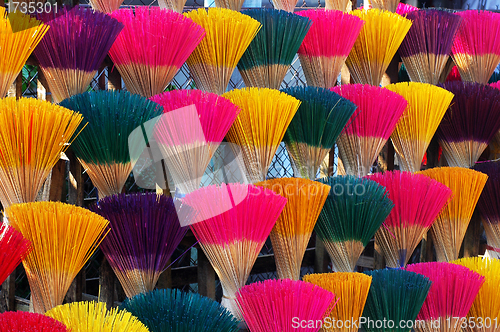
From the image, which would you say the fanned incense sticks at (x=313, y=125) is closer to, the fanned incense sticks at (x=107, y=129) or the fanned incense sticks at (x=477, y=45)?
the fanned incense sticks at (x=107, y=129)

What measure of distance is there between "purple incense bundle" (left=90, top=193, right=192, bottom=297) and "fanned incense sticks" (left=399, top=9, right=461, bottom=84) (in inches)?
21.1

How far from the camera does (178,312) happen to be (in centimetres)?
60

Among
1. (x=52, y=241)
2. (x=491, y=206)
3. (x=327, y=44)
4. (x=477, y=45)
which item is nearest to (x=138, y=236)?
(x=52, y=241)

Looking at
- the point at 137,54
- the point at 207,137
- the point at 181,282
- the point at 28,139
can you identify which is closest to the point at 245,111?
the point at 207,137

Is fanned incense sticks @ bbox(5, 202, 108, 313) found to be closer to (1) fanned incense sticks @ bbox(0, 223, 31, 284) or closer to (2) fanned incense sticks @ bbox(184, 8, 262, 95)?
(1) fanned incense sticks @ bbox(0, 223, 31, 284)

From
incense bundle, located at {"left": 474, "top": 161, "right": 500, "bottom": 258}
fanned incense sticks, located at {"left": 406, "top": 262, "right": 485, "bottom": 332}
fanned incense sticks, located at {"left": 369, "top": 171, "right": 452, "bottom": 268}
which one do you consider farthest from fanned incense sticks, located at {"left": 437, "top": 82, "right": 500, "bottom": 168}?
fanned incense sticks, located at {"left": 406, "top": 262, "right": 485, "bottom": 332}

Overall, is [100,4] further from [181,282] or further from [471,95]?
[471,95]

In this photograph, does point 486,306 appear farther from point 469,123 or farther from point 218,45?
point 218,45

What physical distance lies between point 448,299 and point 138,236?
0.42 m

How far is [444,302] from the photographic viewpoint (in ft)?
2.41

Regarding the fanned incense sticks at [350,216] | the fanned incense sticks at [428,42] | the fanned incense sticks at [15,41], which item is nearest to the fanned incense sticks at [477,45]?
the fanned incense sticks at [428,42]

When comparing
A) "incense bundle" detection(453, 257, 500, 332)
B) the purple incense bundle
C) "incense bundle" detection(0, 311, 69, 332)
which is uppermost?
the purple incense bundle

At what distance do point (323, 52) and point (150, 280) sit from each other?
0.46 meters

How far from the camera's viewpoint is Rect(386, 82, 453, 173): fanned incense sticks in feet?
2.89
